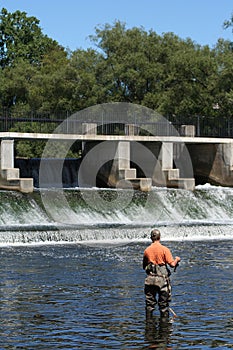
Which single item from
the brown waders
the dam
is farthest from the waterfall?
the brown waders

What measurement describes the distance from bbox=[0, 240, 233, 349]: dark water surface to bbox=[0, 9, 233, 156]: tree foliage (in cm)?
3222

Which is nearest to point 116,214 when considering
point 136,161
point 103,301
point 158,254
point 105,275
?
point 136,161

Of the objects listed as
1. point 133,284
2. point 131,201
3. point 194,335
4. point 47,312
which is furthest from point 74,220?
point 194,335

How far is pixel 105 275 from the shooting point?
76.3ft

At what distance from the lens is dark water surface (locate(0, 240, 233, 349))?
15.7 m

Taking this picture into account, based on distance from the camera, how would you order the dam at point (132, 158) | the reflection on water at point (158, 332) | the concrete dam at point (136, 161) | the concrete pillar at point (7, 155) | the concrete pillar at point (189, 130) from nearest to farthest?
the reflection on water at point (158, 332) < the concrete pillar at point (7, 155) < the dam at point (132, 158) < the concrete dam at point (136, 161) < the concrete pillar at point (189, 130)

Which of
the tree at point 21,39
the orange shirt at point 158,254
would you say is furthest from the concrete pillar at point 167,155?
the tree at point 21,39

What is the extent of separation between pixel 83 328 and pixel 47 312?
1.76 metres

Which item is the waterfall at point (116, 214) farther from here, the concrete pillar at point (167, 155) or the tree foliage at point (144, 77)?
the tree foliage at point (144, 77)

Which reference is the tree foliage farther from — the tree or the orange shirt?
the orange shirt

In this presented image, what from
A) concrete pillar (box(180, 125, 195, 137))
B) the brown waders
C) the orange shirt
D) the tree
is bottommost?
the brown waders

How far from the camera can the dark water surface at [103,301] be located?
15680 millimetres

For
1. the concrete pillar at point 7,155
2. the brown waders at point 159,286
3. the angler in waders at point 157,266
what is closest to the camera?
the angler in waders at point 157,266

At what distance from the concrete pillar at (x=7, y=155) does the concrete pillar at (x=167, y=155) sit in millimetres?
9527
